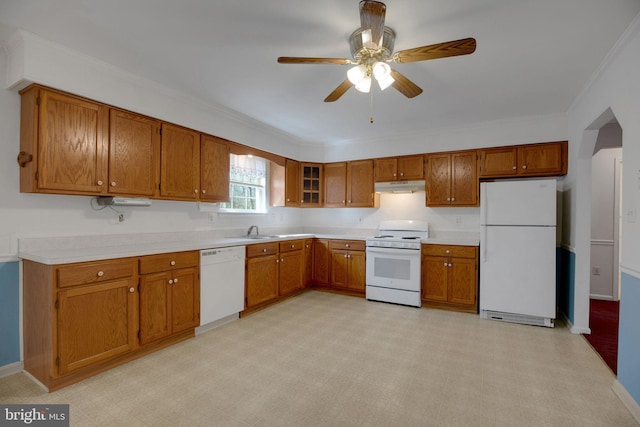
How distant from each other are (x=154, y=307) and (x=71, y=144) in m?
1.50

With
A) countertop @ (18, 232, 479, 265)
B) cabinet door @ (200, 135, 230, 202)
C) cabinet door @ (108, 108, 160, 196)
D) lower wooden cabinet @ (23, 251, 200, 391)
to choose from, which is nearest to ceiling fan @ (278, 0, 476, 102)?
cabinet door @ (108, 108, 160, 196)

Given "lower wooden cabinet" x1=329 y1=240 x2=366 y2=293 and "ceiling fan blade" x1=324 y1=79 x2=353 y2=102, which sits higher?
"ceiling fan blade" x1=324 y1=79 x2=353 y2=102

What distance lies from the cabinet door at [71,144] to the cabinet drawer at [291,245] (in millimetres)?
2255

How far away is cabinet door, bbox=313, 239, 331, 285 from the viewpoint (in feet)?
15.9

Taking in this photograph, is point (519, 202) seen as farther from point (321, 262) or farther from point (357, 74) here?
point (321, 262)

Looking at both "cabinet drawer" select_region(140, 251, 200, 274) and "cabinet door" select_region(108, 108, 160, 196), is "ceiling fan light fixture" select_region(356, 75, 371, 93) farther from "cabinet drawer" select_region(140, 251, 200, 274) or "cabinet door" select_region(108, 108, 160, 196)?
"cabinet drawer" select_region(140, 251, 200, 274)

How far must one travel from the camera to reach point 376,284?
4355 millimetres

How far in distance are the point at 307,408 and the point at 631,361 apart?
83.3 inches

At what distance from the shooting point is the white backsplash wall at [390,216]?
4453 mm

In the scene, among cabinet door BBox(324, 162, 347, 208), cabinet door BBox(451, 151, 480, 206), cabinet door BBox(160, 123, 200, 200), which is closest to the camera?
cabinet door BBox(160, 123, 200, 200)

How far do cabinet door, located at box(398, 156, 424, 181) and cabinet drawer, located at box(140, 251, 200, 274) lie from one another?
3.15 m

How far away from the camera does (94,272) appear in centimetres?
226

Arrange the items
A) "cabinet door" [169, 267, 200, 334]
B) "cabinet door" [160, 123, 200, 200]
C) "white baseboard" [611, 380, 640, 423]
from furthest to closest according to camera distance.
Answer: "cabinet door" [160, 123, 200, 200], "cabinet door" [169, 267, 200, 334], "white baseboard" [611, 380, 640, 423]

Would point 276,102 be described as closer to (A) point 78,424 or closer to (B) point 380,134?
(B) point 380,134
